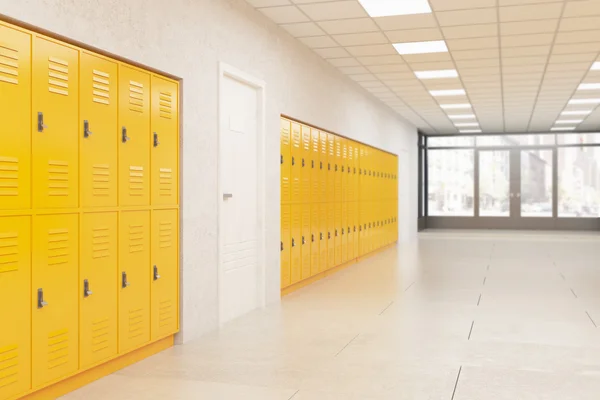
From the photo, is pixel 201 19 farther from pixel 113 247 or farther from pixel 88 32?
pixel 113 247

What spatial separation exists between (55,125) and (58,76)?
11.2 inches

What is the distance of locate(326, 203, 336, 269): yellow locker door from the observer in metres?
9.27

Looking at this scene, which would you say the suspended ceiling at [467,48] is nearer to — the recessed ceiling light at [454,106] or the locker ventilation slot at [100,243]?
the recessed ceiling light at [454,106]

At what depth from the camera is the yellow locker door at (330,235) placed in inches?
365

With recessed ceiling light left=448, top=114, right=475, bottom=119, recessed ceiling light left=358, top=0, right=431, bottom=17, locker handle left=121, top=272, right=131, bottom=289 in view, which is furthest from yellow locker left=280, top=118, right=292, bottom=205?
recessed ceiling light left=448, top=114, right=475, bottom=119

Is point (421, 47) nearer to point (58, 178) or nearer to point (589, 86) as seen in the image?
point (589, 86)

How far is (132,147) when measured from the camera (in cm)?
436

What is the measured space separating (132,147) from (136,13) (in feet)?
2.98

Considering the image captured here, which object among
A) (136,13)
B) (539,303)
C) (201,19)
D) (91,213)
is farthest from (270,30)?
(539,303)

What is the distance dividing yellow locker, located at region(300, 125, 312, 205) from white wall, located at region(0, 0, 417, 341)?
227 mm

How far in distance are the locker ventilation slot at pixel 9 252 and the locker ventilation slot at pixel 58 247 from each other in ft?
0.84

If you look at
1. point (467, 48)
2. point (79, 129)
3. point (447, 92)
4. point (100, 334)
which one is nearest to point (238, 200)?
point (100, 334)

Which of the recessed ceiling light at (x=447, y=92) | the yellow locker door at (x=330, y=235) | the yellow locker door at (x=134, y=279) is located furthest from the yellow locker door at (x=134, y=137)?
the recessed ceiling light at (x=447, y=92)

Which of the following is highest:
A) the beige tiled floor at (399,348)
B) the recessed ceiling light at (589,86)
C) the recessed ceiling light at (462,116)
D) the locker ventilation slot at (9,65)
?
the recessed ceiling light at (462,116)
